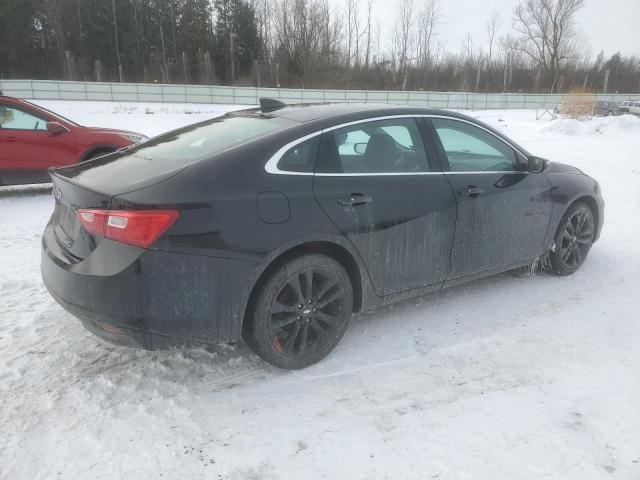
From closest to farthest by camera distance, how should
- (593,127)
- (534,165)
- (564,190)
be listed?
(534,165), (564,190), (593,127)

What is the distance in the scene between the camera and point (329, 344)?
10.7 ft

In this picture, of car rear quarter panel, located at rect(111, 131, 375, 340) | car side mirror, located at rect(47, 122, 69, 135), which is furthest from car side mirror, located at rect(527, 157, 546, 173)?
car side mirror, located at rect(47, 122, 69, 135)

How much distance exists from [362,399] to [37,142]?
6856 mm

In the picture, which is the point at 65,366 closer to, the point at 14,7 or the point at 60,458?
the point at 60,458

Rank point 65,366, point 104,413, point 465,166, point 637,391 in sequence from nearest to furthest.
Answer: point 104,413
point 637,391
point 65,366
point 465,166

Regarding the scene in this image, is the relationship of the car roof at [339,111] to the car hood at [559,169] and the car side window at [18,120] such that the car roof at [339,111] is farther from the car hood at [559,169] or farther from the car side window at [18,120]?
the car side window at [18,120]

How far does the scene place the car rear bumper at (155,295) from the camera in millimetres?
2582

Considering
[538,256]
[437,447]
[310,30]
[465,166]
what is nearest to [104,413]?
[437,447]

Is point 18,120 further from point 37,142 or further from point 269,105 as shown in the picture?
point 269,105

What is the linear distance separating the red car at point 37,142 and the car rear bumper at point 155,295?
564 centimetres

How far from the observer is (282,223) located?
9.38 ft

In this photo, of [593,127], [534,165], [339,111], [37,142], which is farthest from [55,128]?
[593,127]

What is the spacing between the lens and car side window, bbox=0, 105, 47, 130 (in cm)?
762

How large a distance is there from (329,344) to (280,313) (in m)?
0.44
